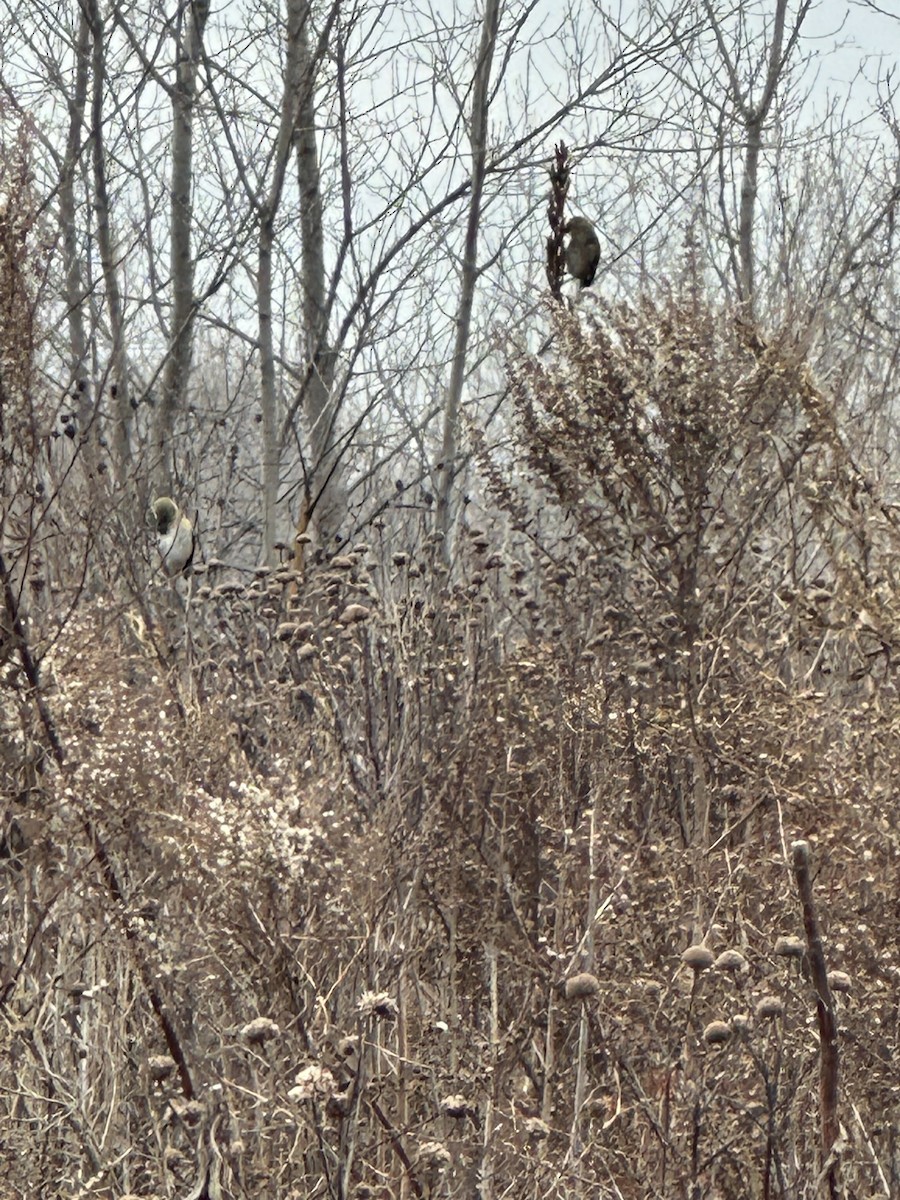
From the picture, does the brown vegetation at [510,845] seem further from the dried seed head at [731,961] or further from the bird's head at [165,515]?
the bird's head at [165,515]

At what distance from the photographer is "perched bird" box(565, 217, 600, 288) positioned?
538 centimetres

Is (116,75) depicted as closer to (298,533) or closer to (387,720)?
(298,533)

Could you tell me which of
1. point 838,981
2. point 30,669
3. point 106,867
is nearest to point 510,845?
point 106,867

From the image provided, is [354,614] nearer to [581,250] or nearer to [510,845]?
[510,845]

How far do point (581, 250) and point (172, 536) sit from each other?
1.90m

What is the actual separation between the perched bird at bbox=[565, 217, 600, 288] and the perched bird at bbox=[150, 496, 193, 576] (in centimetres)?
176

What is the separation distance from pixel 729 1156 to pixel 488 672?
5.96 ft

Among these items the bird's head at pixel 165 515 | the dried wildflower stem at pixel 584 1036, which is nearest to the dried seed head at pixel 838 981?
the dried wildflower stem at pixel 584 1036

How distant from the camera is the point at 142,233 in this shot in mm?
6453

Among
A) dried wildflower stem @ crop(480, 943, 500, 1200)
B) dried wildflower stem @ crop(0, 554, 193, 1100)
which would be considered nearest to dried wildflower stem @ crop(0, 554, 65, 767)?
dried wildflower stem @ crop(0, 554, 193, 1100)

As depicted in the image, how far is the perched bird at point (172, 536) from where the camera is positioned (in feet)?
17.9

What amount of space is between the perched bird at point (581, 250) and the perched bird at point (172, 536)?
176cm

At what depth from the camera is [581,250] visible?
5.46 meters

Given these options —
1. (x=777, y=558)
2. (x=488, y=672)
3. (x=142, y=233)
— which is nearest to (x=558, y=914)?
(x=488, y=672)
